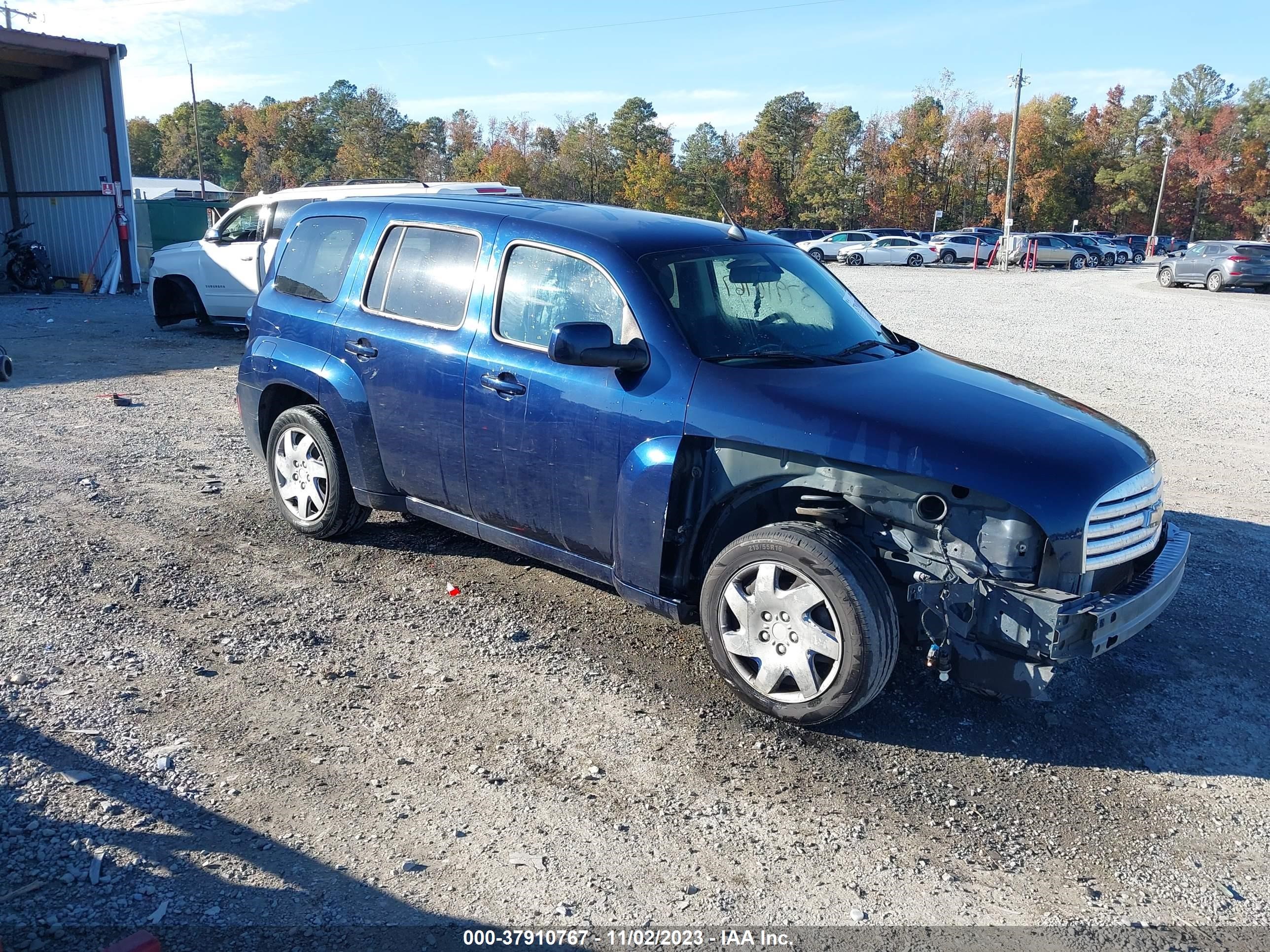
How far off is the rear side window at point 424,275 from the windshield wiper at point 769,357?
1436 millimetres

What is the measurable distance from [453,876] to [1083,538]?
97.1 inches

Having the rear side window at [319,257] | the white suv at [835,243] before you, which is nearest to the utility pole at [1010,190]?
the white suv at [835,243]

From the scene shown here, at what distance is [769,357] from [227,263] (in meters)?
11.6

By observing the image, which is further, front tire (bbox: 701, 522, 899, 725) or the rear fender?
the rear fender

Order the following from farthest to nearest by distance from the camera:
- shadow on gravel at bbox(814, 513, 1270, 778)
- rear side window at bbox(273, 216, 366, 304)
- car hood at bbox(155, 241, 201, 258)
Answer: car hood at bbox(155, 241, 201, 258), rear side window at bbox(273, 216, 366, 304), shadow on gravel at bbox(814, 513, 1270, 778)

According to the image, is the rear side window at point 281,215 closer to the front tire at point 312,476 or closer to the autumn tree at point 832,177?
the front tire at point 312,476

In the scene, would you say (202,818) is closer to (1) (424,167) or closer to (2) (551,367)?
(2) (551,367)

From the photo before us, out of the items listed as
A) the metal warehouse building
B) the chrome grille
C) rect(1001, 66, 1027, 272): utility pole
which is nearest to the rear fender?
the chrome grille

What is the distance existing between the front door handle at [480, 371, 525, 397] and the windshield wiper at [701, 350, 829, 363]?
932 mm

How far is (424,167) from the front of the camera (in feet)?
258

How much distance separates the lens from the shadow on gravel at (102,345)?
11438 mm

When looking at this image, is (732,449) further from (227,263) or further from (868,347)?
(227,263)

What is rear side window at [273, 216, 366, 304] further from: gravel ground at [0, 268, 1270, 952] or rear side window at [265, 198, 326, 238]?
rear side window at [265, 198, 326, 238]

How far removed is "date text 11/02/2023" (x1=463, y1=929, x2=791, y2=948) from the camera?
108 inches
